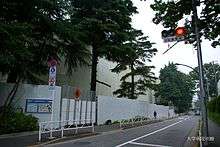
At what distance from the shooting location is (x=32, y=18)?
930 inches

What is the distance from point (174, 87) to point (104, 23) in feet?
213

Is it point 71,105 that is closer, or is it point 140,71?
point 71,105

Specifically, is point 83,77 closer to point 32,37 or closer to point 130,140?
point 32,37

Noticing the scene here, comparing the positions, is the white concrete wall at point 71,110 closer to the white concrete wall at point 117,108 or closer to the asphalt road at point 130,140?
the white concrete wall at point 117,108

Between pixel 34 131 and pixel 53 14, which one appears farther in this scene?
pixel 53 14

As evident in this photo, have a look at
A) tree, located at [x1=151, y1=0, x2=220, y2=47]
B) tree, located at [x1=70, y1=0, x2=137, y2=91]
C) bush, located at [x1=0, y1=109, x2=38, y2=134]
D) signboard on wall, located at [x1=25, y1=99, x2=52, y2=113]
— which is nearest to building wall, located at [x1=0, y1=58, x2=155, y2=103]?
tree, located at [x1=70, y1=0, x2=137, y2=91]

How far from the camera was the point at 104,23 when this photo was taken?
3559cm

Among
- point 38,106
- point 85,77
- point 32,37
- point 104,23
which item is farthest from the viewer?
point 85,77

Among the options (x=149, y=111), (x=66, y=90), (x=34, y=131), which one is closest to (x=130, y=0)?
(x=66, y=90)

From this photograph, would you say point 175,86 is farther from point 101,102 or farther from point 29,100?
point 29,100

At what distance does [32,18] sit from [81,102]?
34.7 feet

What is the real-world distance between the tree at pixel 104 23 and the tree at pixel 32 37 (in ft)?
12.3

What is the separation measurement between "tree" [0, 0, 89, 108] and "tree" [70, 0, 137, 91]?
3.75m

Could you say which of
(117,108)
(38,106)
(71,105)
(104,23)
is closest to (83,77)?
(117,108)
